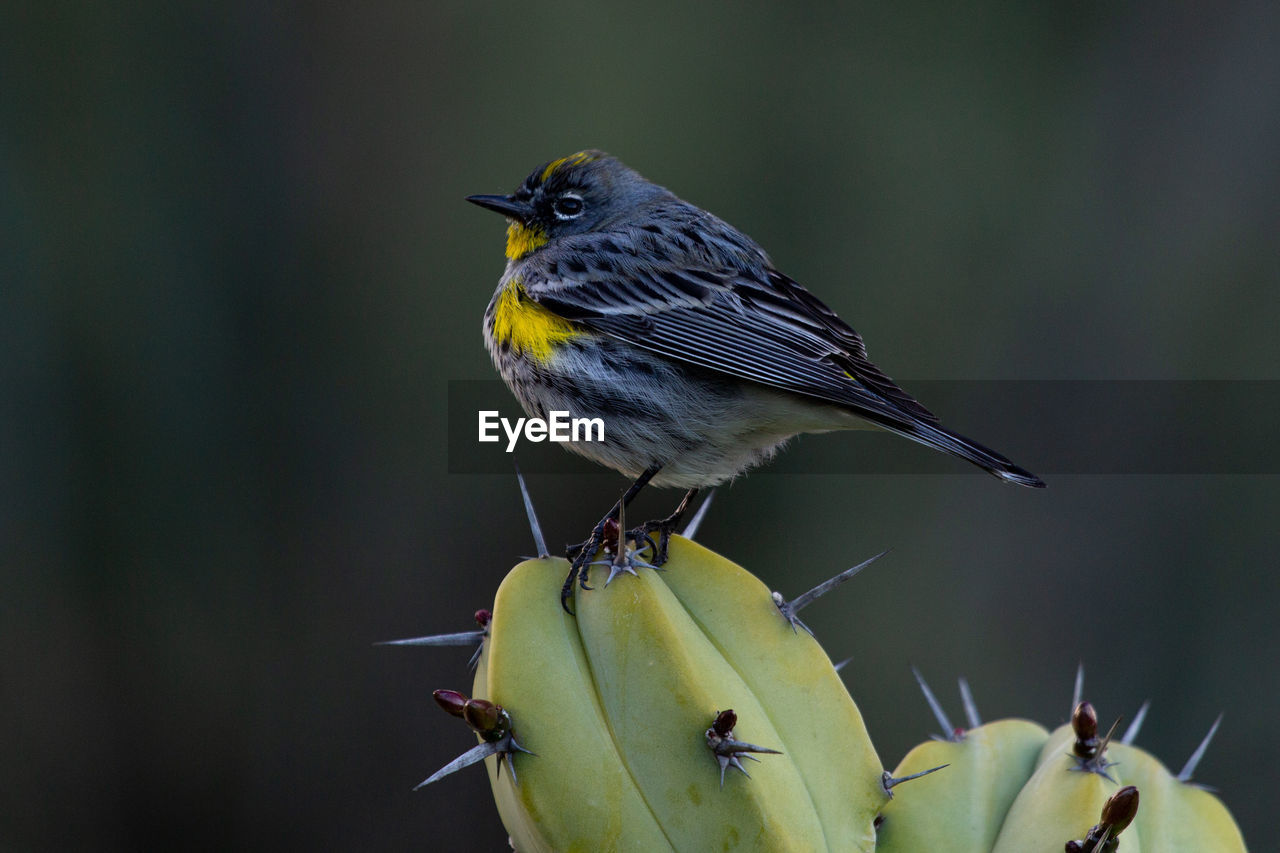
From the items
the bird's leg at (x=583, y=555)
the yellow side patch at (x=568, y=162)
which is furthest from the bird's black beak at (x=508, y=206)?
the bird's leg at (x=583, y=555)

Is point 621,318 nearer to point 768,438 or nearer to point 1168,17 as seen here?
point 768,438

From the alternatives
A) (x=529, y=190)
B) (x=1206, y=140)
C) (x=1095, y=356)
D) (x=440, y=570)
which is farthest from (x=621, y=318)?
(x=1206, y=140)

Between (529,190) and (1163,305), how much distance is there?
5797 mm

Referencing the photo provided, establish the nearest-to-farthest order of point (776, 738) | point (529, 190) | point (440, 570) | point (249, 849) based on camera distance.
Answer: point (776, 738), point (529, 190), point (249, 849), point (440, 570)

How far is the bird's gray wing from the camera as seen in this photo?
3.60m

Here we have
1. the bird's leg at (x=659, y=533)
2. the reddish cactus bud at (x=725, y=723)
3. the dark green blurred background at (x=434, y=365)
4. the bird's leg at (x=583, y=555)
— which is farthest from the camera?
the dark green blurred background at (x=434, y=365)

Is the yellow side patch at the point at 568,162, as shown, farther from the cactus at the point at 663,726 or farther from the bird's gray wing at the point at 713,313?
the cactus at the point at 663,726

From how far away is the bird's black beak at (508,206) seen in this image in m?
4.64

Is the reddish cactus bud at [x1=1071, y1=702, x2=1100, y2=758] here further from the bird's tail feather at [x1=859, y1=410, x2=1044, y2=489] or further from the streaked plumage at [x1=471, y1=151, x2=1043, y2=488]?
the streaked plumage at [x1=471, y1=151, x2=1043, y2=488]

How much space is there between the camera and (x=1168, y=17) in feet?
28.8

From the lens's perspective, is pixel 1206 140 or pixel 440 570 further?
pixel 1206 140

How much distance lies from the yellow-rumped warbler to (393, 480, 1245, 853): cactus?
0.75m

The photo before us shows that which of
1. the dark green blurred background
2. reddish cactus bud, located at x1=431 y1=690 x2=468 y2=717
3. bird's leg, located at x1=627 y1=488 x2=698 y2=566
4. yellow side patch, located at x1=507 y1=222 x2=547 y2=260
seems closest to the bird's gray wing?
yellow side patch, located at x1=507 y1=222 x2=547 y2=260

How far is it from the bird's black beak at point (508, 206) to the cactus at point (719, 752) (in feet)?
7.88
